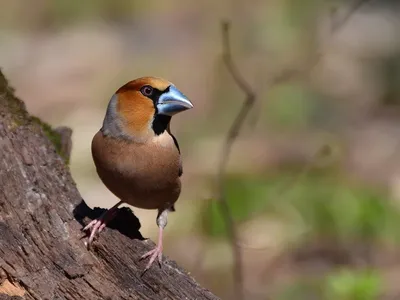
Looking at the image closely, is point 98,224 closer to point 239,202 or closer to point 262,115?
point 239,202

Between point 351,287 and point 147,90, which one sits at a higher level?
point 351,287

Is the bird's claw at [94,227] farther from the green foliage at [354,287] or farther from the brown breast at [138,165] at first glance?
the green foliage at [354,287]

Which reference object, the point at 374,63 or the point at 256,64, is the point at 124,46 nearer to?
the point at 256,64

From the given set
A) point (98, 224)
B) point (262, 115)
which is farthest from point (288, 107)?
point (98, 224)

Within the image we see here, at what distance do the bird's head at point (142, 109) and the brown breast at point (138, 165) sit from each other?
52mm

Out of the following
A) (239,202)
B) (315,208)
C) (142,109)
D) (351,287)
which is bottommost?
(142,109)

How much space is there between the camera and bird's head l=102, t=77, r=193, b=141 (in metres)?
4.49

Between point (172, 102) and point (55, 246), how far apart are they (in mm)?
960

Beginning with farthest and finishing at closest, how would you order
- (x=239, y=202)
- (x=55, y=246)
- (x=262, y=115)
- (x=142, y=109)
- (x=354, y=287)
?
1. (x=262, y=115)
2. (x=239, y=202)
3. (x=354, y=287)
4. (x=142, y=109)
5. (x=55, y=246)

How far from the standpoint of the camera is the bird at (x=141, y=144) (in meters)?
4.48

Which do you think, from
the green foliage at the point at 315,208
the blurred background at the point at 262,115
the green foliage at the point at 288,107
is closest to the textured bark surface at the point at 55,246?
the blurred background at the point at 262,115

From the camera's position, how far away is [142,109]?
4578mm

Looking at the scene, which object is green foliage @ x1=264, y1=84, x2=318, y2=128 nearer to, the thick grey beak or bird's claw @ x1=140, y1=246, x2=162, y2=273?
the thick grey beak

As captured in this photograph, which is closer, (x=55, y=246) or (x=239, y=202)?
(x=55, y=246)
